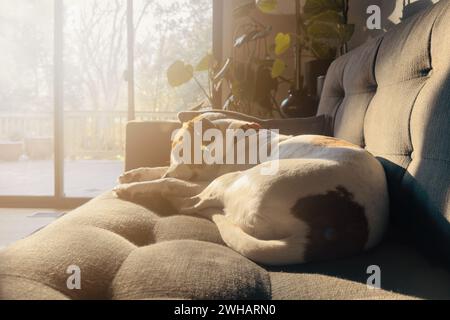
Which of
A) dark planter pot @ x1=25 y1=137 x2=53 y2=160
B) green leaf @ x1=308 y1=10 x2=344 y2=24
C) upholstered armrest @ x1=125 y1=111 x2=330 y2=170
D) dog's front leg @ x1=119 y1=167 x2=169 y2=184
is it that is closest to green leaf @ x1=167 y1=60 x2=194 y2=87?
green leaf @ x1=308 y1=10 x2=344 y2=24

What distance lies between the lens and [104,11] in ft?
13.5

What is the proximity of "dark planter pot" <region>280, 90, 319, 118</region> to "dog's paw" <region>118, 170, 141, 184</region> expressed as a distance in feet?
3.76

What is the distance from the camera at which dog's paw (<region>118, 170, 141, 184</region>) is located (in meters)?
1.58

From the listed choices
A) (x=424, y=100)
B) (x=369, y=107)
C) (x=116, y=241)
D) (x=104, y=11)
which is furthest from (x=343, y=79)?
(x=104, y=11)

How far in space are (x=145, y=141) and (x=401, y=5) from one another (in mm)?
1389

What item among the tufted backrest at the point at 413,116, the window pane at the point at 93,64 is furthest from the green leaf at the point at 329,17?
the window pane at the point at 93,64

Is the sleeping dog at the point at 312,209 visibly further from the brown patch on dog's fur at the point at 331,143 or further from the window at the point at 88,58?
the window at the point at 88,58

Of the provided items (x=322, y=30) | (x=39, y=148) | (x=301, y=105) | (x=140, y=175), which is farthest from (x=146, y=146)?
(x=39, y=148)

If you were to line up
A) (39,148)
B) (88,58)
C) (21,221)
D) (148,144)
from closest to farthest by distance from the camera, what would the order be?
(148,144), (21,221), (88,58), (39,148)

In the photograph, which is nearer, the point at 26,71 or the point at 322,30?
the point at 322,30

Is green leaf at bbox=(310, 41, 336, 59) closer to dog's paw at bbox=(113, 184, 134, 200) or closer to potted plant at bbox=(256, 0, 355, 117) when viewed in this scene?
potted plant at bbox=(256, 0, 355, 117)

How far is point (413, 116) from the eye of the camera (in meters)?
0.96

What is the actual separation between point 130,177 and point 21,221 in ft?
6.25

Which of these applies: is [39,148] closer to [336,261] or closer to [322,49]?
[322,49]
